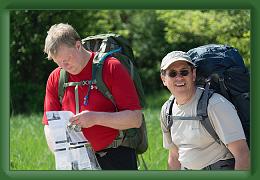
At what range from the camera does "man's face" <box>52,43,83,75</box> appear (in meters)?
3.66

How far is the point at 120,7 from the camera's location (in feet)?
9.82

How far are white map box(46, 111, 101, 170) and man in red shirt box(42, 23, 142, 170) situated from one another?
7 centimetres

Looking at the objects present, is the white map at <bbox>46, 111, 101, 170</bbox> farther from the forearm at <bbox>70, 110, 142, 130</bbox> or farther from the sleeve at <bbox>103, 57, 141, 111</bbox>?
the sleeve at <bbox>103, 57, 141, 111</bbox>

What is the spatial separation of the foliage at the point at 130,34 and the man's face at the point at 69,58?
506cm

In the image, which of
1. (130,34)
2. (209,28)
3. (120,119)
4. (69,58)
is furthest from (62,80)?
(130,34)

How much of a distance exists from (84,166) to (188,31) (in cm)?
1160

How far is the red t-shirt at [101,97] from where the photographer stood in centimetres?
368

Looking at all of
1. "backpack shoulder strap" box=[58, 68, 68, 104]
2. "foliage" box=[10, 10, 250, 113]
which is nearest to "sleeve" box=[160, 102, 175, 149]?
"backpack shoulder strap" box=[58, 68, 68, 104]

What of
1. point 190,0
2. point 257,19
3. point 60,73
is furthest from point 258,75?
point 60,73

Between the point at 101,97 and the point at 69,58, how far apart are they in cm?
29

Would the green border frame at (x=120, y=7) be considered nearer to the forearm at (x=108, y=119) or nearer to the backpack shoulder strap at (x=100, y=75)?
the forearm at (x=108, y=119)

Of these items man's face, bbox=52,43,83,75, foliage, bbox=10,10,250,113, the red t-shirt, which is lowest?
the red t-shirt

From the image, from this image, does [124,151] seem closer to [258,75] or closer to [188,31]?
[258,75]

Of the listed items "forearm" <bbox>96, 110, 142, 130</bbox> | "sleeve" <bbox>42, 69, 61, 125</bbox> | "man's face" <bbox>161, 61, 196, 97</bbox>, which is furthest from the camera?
"sleeve" <bbox>42, 69, 61, 125</bbox>
